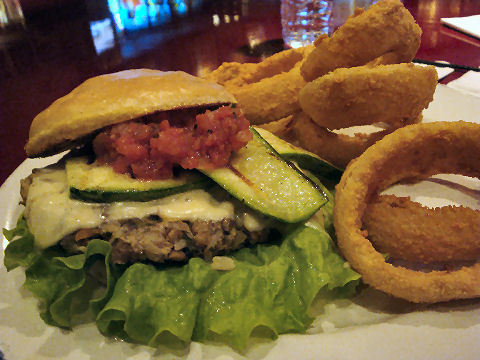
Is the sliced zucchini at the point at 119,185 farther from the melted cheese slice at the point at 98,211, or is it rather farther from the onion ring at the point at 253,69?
the onion ring at the point at 253,69

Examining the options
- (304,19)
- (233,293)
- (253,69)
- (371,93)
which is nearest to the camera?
(233,293)

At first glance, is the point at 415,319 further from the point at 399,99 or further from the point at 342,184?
the point at 399,99

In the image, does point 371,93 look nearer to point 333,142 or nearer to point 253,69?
point 333,142

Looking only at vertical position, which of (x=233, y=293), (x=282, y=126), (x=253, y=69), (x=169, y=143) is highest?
(x=169, y=143)

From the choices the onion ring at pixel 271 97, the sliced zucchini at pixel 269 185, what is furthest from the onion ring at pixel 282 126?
the sliced zucchini at pixel 269 185

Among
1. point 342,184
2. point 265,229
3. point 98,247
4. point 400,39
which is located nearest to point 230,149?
point 265,229

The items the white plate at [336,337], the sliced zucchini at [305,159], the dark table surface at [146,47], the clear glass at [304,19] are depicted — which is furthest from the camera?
the clear glass at [304,19]

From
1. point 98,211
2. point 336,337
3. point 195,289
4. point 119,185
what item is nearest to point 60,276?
point 98,211
